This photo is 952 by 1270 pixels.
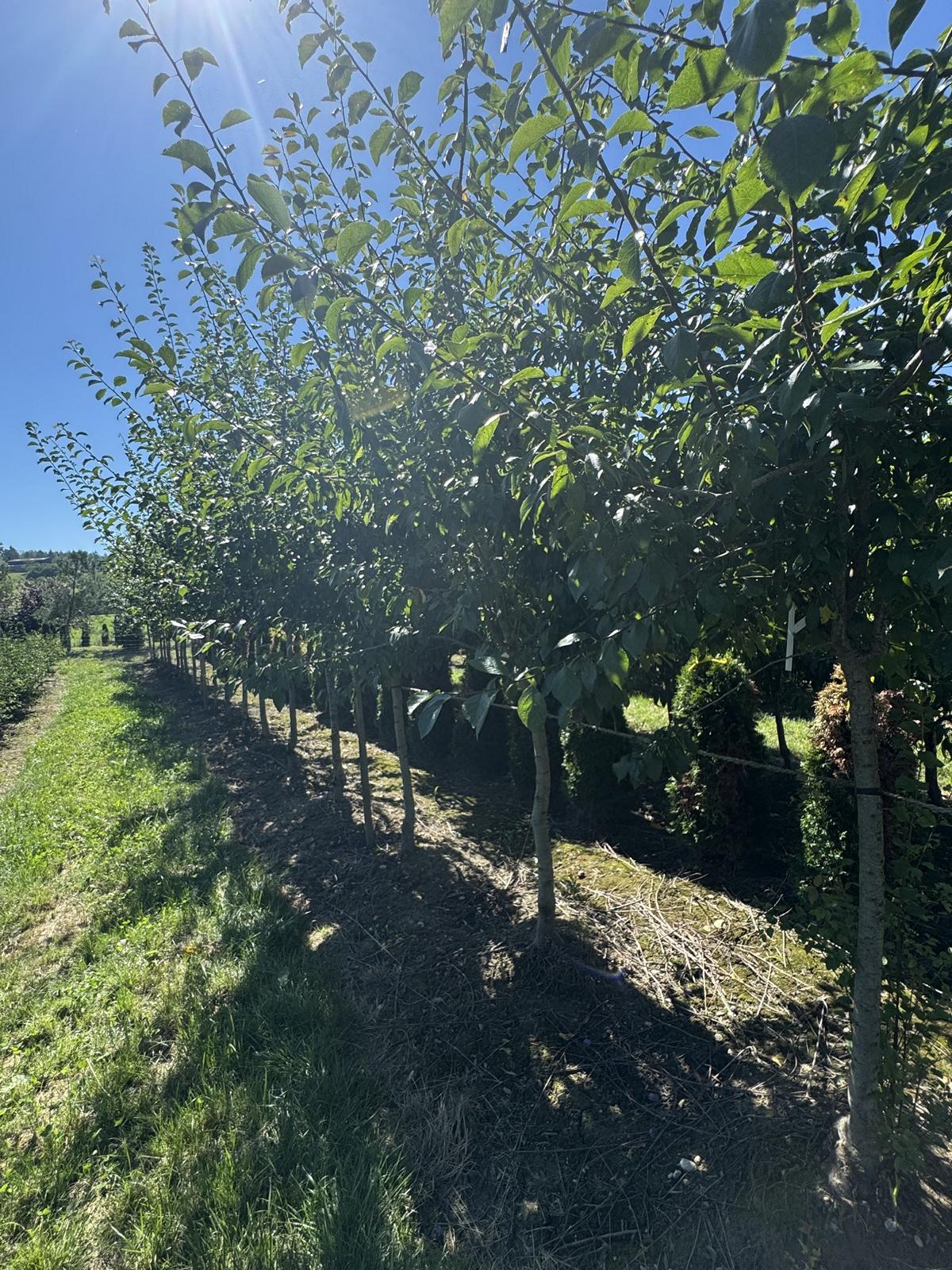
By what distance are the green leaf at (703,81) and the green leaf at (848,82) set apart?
4.3 inches

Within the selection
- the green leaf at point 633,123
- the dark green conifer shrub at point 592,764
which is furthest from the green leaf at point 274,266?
the dark green conifer shrub at point 592,764

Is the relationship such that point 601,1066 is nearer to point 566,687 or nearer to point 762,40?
point 566,687

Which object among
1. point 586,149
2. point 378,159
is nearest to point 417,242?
point 378,159

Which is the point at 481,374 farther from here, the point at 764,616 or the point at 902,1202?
the point at 902,1202

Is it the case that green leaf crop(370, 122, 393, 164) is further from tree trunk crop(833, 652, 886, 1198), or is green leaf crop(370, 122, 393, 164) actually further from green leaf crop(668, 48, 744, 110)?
tree trunk crop(833, 652, 886, 1198)

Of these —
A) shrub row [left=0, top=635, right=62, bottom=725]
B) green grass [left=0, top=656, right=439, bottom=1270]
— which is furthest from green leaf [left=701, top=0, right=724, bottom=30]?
shrub row [left=0, top=635, right=62, bottom=725]

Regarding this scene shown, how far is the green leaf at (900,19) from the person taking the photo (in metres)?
0.88

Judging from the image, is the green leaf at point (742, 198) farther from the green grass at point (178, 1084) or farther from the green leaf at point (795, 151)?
the green grass at point (178, 1084)

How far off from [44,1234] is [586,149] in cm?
346

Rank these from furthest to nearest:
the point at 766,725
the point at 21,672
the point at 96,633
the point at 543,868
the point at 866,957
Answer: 1. the point at 96,633
2. the point at 21,672
3. the point at 766,725
4. the point at 543,868
5. the point at 866,957

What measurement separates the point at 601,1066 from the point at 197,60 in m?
3.60

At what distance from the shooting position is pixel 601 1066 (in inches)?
106

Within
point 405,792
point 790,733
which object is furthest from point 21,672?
point 790,733

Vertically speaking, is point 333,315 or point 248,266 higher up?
point 248,266
